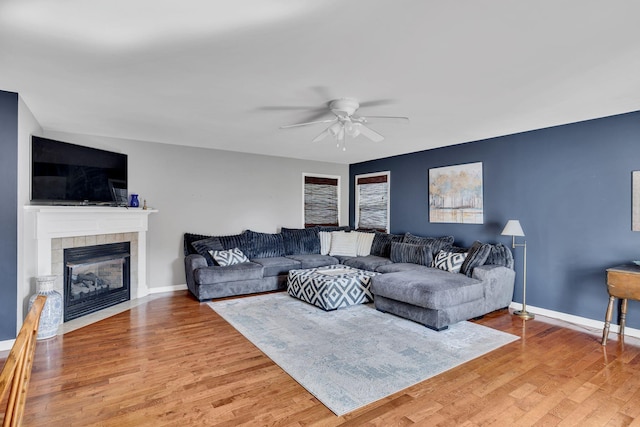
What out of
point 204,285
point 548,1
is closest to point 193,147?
point 204,285

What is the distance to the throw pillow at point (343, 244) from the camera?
6.13m

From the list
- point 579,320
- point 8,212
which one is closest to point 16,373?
point 8,212

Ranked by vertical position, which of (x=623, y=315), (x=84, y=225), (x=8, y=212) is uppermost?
(x=8, y=212)

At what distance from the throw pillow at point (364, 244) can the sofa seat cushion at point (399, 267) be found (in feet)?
3.21

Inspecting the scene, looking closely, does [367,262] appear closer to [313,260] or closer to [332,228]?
[313,260]

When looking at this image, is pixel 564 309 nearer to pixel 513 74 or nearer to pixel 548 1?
pixel 513 74

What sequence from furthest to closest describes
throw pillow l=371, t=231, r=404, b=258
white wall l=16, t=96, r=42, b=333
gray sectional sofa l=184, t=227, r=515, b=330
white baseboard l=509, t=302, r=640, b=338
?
throw pillow l=371, t=231, r=404, b=258 → gray sectional sofa l=184, t=227, r=515, b=330 → white baseboard l=509, t=302, r=640, b=338 → white wall l=16, t=96, r=42, b=333

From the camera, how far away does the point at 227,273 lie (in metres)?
4.75

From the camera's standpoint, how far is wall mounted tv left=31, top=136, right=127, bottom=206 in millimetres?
3592

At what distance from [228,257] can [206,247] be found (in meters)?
0.36

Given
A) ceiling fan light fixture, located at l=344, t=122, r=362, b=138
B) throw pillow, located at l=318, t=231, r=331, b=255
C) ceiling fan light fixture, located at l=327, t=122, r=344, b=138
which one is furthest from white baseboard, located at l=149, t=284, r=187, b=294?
ceiling fan light fixture, located at l=344, t=122, r=362, b=138

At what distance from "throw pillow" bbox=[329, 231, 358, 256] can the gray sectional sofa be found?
0.17m

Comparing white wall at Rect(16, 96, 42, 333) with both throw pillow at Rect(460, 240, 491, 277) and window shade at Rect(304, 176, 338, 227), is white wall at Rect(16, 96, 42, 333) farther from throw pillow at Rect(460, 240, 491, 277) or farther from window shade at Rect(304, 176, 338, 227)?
throw pillow at Rect(460, 240, 491, 277)

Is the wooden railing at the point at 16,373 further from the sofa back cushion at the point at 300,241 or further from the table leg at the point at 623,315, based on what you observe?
the sofa back cushion at the point at 300,241
